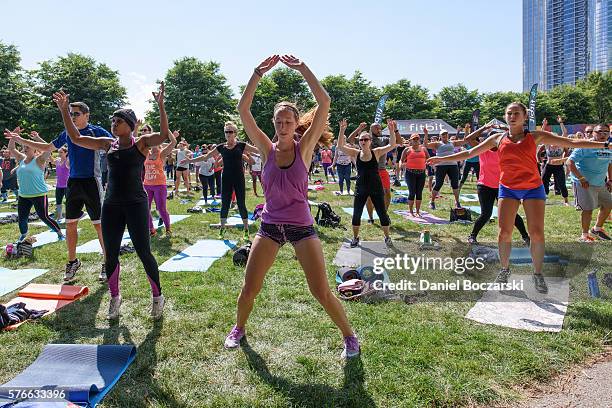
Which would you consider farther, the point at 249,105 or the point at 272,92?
the point at 272,92

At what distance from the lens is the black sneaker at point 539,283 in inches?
197

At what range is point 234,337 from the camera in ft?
12.4

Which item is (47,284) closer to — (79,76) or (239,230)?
(239,230)

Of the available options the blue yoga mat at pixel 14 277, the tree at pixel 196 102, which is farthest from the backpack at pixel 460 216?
the tree at pixel 196 102

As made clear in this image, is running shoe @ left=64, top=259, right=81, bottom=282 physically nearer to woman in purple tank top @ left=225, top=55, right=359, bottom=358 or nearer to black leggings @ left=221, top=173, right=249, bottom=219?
black leggings @ left=221, top=173, right=249, bottom=219

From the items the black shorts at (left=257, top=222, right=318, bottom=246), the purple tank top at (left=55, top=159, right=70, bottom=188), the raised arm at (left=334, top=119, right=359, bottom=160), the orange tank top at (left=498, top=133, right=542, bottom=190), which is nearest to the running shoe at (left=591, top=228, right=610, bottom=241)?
the orange tank top at (left=498, top=133, right=542, bottom=190)

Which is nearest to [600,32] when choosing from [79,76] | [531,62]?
[531,62]

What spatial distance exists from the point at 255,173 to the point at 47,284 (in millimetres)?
10249

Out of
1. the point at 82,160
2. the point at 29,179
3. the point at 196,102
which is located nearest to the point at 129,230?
the point at 82,160

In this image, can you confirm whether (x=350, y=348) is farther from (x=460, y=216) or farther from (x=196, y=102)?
(x=196, y=102)

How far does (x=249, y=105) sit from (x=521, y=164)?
3.51 metres

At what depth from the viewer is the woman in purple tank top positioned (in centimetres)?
332

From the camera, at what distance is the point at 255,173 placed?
15.4 m

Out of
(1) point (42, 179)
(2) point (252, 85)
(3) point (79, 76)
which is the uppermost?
(3) point (79, 76)
